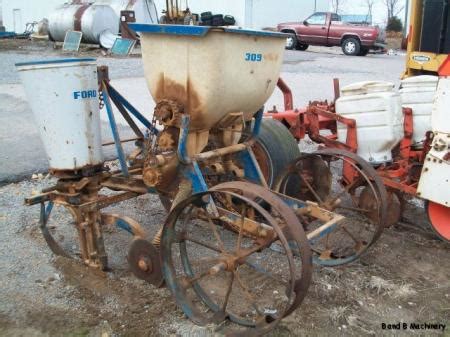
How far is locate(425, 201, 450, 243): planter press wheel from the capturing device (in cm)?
381

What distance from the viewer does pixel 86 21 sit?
1833cm

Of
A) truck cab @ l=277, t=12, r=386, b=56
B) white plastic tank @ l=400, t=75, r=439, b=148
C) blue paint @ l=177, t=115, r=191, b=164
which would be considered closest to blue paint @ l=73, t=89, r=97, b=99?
blue paint @ l=177, t=115, r=191, b=164

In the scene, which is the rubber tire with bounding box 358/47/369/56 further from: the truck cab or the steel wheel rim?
the steel wheel rim

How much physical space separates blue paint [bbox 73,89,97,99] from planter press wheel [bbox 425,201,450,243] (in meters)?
2.52

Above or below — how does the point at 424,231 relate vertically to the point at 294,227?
below

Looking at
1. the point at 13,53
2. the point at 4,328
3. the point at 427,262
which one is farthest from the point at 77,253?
the point at 13,53

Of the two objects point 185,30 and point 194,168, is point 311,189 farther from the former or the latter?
point 185,30

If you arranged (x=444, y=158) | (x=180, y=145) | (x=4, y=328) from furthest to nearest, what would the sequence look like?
(x=444, y=158)
(x=180, y=145)
(x=4, y=328)

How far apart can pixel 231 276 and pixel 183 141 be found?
0.87 m

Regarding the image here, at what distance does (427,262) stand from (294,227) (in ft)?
5.36

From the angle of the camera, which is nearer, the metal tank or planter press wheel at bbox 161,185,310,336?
planter press wheel at bbox 161,185,310,336

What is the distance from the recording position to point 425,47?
6.43 m

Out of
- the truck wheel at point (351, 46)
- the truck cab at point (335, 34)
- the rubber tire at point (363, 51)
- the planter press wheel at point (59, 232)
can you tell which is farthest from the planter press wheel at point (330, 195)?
the rubber tire at point (363, 51)

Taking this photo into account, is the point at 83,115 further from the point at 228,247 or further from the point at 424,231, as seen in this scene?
the point at 424,231
